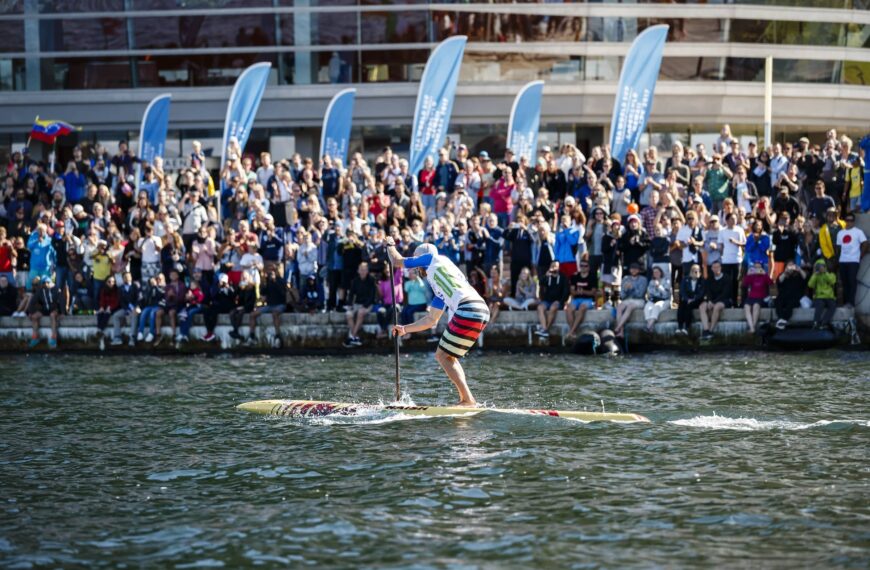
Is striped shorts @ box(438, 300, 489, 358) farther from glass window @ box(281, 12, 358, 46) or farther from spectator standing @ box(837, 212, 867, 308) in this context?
glass window @ box(281, 12, 358, 46)

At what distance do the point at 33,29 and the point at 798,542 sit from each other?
31681 mm

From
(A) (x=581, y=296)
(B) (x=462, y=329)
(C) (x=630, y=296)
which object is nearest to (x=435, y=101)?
(A) (x=581, y=296)

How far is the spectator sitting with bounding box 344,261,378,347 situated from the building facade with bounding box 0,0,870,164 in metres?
13.8

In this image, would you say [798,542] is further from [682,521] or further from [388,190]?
[388,190]

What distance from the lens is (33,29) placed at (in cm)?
3662

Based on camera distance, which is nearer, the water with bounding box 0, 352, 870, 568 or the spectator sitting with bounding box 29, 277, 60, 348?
the water with bounding box 0, 352, 870, 568

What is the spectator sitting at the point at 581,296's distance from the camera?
72.2 feet

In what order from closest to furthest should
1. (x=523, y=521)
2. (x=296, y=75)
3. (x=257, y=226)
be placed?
1. (x=523, y=521)
2. (x=257, y=226)
3. (x=296, y=75)

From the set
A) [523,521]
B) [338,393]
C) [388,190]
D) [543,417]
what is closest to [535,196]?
[388,190]

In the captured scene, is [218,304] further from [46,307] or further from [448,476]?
[448,476]

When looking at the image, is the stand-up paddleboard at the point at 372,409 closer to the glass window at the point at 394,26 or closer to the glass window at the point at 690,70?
the glass window at the point at 394,26

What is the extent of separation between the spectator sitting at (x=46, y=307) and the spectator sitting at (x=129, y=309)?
1192mm

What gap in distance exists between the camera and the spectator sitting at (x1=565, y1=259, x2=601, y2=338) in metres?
22.0

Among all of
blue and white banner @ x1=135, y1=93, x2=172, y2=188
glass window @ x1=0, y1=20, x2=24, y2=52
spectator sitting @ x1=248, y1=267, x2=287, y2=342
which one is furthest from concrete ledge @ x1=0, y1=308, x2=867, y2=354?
glass window @ x1=0, y1=20, x2=24, y2=52
